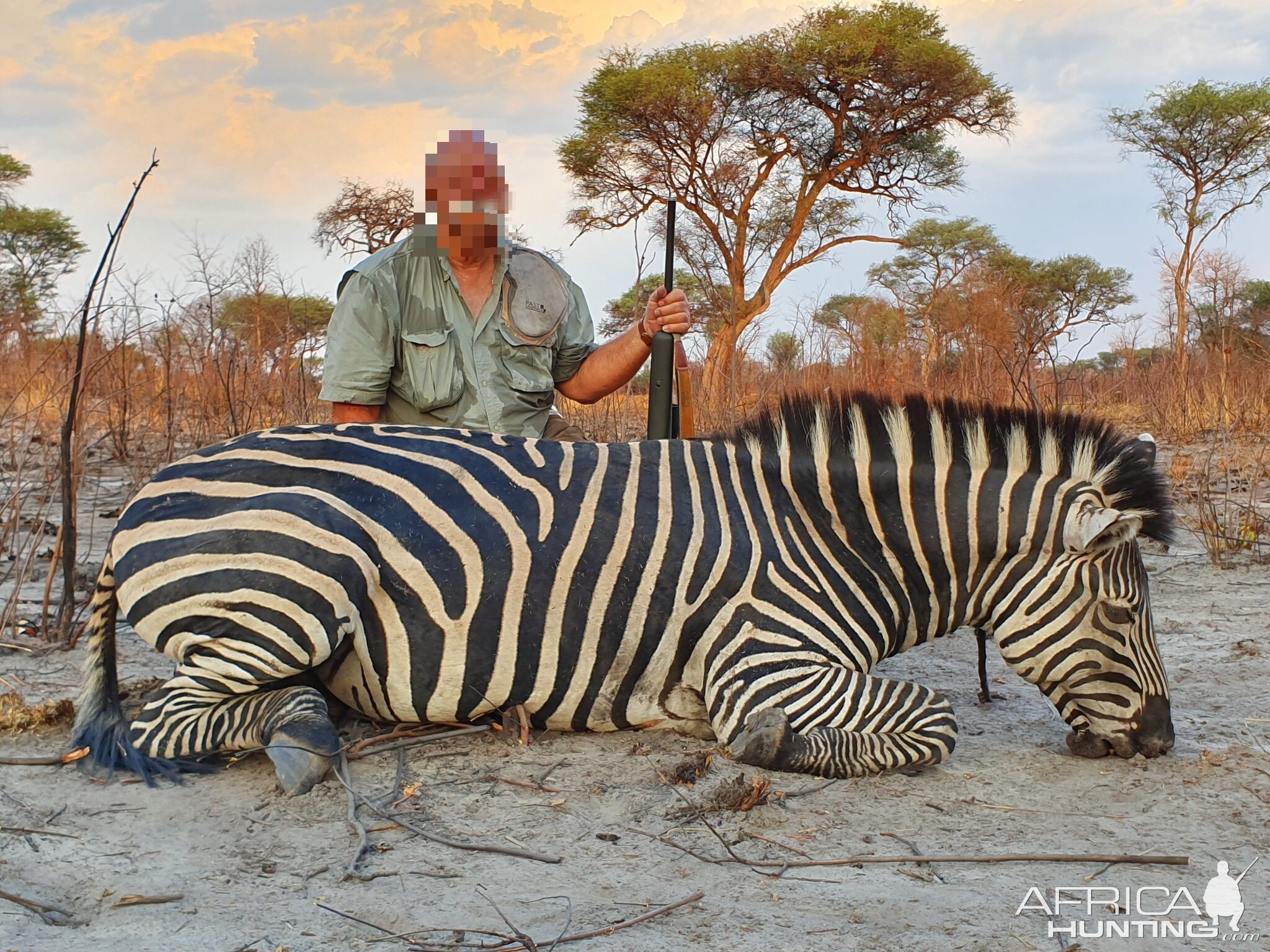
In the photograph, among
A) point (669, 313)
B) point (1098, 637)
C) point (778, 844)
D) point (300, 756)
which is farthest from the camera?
point (669, 313)

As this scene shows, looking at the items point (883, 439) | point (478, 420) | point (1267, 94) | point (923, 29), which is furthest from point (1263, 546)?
point (1267, 94)

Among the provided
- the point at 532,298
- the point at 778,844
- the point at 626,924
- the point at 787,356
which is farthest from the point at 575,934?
the point at 787,356

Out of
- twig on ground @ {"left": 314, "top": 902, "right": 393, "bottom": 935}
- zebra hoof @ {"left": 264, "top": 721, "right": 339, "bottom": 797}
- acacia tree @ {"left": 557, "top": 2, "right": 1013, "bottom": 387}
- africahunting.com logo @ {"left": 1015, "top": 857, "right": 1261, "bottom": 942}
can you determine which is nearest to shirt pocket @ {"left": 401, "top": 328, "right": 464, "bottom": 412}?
zebra hoof @ {"left": 264, "top": 721, "right": 339, "bottom": 797}

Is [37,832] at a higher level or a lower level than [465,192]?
lower

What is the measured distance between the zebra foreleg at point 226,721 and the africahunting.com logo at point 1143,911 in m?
1.75

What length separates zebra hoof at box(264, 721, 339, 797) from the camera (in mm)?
2697

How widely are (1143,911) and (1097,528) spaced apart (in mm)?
1046

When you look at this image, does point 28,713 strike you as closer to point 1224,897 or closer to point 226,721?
point 226,721

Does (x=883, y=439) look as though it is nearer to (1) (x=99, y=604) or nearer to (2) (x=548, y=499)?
(2) (x=548, y=499)

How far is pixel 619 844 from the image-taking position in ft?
8.09

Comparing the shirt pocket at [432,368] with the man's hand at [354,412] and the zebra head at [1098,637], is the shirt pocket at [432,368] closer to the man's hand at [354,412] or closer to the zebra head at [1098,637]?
the man's hand at [354,412]

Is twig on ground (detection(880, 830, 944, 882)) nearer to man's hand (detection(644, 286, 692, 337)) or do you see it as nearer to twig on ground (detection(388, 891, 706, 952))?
twig on ground (detection(388, 891, 706, 952))

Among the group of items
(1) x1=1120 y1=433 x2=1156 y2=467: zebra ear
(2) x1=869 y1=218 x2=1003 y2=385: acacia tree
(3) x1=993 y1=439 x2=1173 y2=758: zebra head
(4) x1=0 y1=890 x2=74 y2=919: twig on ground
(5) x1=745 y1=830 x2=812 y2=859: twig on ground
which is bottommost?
(5) x1=745 y1=830 x2=812 y2=859: twig on ground

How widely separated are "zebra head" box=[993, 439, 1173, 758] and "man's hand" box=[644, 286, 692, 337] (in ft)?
5.79
